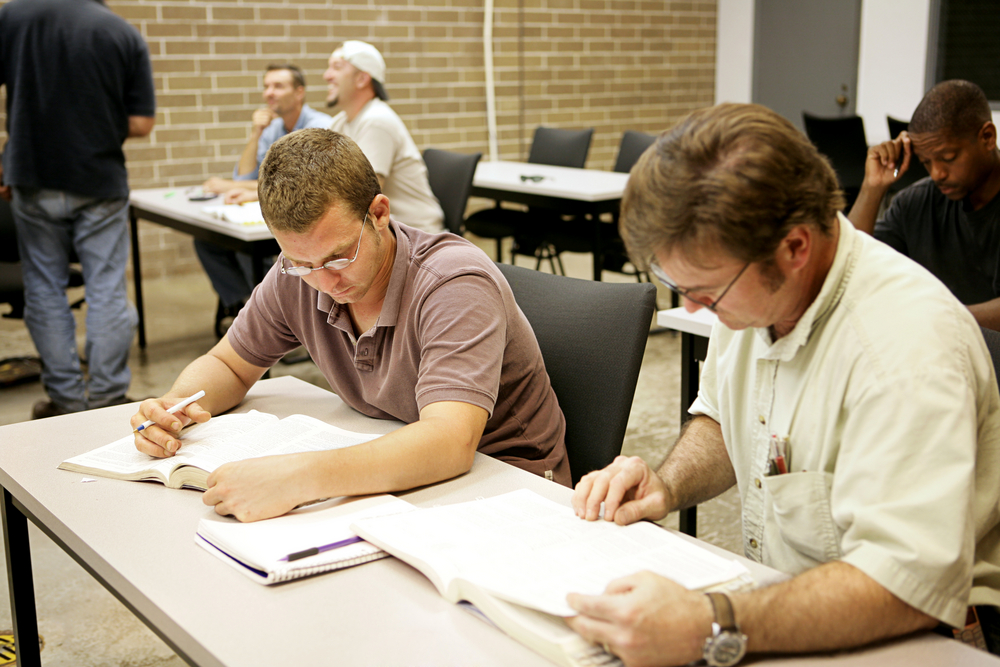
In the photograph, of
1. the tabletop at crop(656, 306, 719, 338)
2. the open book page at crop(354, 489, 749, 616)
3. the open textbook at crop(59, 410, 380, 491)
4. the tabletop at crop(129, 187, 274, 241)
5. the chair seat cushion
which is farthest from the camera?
the chair seat cushion

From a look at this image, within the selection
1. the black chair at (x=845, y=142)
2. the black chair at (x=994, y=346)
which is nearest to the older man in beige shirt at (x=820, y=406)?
the black chair at (x=994, y=346)

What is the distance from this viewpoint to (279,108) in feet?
13.3

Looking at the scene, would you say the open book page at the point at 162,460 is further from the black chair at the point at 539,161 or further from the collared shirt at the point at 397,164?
the black chair at the point at 539,161

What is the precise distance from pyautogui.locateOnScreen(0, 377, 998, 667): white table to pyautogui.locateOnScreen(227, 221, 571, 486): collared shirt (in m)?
0.15

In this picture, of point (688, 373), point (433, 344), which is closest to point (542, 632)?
point (433, 344)

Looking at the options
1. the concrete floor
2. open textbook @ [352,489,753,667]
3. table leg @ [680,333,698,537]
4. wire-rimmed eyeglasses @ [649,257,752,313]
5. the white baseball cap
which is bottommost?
the concrete floor

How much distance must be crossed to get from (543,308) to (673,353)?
8.21 ft

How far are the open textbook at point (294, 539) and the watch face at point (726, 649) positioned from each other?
1.35 ft

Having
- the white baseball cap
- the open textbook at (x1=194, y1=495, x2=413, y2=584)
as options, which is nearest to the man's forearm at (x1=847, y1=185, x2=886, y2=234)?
the open textbook at (x1=194, y1=495, x2=413, y2=584)

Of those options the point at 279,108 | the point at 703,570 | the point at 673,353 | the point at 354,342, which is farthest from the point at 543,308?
the point at 279,108

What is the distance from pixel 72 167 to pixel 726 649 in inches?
115

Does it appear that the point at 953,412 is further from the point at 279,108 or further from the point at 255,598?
the point at 279,108

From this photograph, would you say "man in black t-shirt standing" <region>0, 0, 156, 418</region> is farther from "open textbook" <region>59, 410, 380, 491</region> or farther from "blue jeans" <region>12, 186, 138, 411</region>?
"open textbook" <region>59, 410, 380, 491</region>

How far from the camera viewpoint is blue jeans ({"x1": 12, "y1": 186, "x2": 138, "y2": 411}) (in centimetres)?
318
